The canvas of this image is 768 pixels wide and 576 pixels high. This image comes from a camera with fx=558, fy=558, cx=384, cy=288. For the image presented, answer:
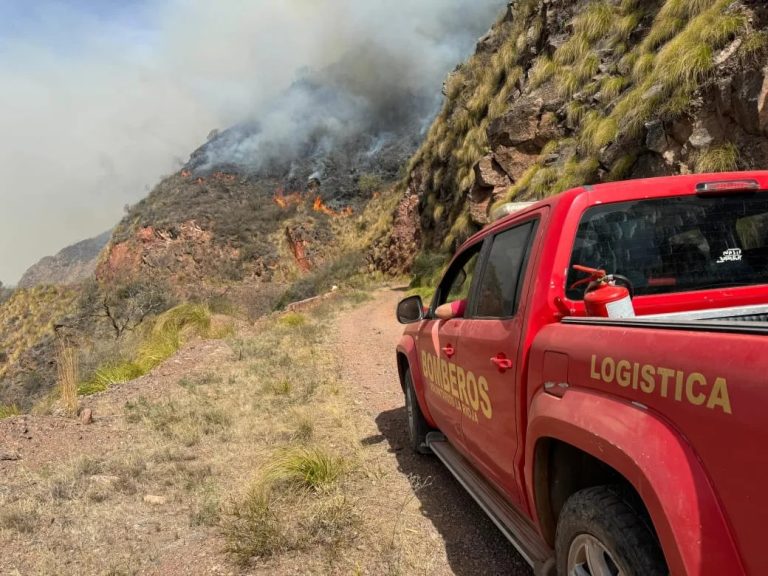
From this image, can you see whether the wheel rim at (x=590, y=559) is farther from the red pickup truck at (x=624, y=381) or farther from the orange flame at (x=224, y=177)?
the orange flame at (x=224, y=177)

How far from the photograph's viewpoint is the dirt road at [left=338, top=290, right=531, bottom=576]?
131 inches

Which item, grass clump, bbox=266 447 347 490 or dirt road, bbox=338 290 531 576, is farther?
grass clump, bbox=266 447 347 490

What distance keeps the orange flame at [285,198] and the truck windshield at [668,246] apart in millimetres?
50436

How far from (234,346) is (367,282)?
703 inches

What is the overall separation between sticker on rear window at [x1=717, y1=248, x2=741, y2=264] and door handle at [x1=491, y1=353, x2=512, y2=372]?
112 centimetres

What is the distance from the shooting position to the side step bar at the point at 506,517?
246cm

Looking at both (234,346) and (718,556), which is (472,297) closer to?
(718,556)

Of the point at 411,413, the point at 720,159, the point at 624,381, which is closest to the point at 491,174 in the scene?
the point at 720,159

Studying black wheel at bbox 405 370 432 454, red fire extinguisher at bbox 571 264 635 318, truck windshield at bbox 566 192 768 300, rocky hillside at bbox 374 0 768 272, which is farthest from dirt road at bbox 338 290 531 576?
rocky hillside at bbox 374 0 768 272

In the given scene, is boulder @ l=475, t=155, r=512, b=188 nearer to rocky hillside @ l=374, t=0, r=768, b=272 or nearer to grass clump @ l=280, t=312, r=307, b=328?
rocky hillside @ l=374, t=0, r=768, b=272

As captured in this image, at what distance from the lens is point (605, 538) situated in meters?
1.88

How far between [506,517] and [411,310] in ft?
6.44

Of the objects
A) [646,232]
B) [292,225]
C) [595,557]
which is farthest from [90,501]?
[292,225]

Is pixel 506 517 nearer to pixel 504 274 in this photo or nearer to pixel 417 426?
pixel 504 274
